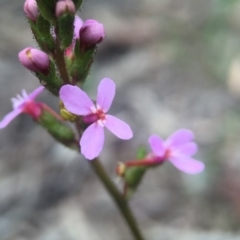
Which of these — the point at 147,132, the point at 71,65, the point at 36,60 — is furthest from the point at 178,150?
the point at 147,132

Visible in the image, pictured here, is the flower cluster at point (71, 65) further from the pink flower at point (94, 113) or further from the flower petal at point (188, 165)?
the flower petal at point (188, 165)

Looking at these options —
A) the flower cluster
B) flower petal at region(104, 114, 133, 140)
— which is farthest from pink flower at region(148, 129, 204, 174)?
flower petal at region(104, 114, 133, 140)

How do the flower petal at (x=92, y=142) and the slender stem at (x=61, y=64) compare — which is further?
the slender stem at (x=61, y=64)

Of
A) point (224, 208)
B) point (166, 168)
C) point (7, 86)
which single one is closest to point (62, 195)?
point (166, 168)

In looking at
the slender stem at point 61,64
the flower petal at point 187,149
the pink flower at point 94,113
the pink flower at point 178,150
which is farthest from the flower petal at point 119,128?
the flower petal at point 187,149

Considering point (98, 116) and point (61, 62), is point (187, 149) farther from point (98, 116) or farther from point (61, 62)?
point (61, 62)

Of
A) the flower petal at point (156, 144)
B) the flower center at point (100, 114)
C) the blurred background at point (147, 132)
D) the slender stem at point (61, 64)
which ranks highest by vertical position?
the blurred background at point (147, 132)
